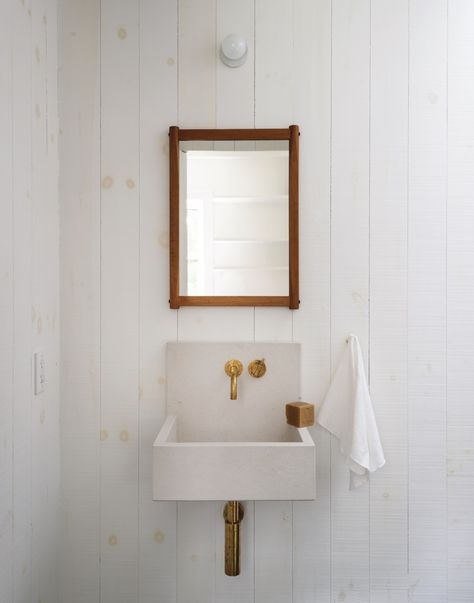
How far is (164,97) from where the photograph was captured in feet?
5.57

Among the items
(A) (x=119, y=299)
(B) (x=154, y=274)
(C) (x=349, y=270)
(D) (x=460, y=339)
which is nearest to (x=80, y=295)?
(A) (x=119, y=299)

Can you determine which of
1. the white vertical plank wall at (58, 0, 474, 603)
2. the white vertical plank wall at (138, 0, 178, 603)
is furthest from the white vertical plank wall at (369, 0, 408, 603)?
the white vertical plank wall at (138, 0, 178, 603)

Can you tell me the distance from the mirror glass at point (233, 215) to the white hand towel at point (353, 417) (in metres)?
0.36

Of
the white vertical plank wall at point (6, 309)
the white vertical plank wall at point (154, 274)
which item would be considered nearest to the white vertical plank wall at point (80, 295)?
the white vertical plank wall at point (154, 274)

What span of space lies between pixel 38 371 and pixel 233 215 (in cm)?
79

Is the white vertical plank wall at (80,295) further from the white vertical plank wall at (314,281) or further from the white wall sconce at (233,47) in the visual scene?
the white vertical plank wall at (314,281)

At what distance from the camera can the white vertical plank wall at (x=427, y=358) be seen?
1693mm

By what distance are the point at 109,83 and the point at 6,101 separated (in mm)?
494

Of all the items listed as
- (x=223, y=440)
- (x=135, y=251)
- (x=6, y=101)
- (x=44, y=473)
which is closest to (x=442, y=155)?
(x=135, y=251)

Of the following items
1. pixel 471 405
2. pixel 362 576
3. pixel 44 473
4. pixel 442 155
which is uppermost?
pixel 442 155

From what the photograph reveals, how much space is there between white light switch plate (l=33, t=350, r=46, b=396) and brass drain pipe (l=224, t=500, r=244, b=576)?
0.70m

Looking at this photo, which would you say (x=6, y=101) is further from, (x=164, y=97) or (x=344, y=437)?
(x=344, y=437)

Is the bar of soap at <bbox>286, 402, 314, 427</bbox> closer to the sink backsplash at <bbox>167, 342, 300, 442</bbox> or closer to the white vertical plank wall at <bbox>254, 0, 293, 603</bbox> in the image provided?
the sink backsplash at <bbox>167, 342, 300, 442</bbox>

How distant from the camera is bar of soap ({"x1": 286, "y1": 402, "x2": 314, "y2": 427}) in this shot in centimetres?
157
